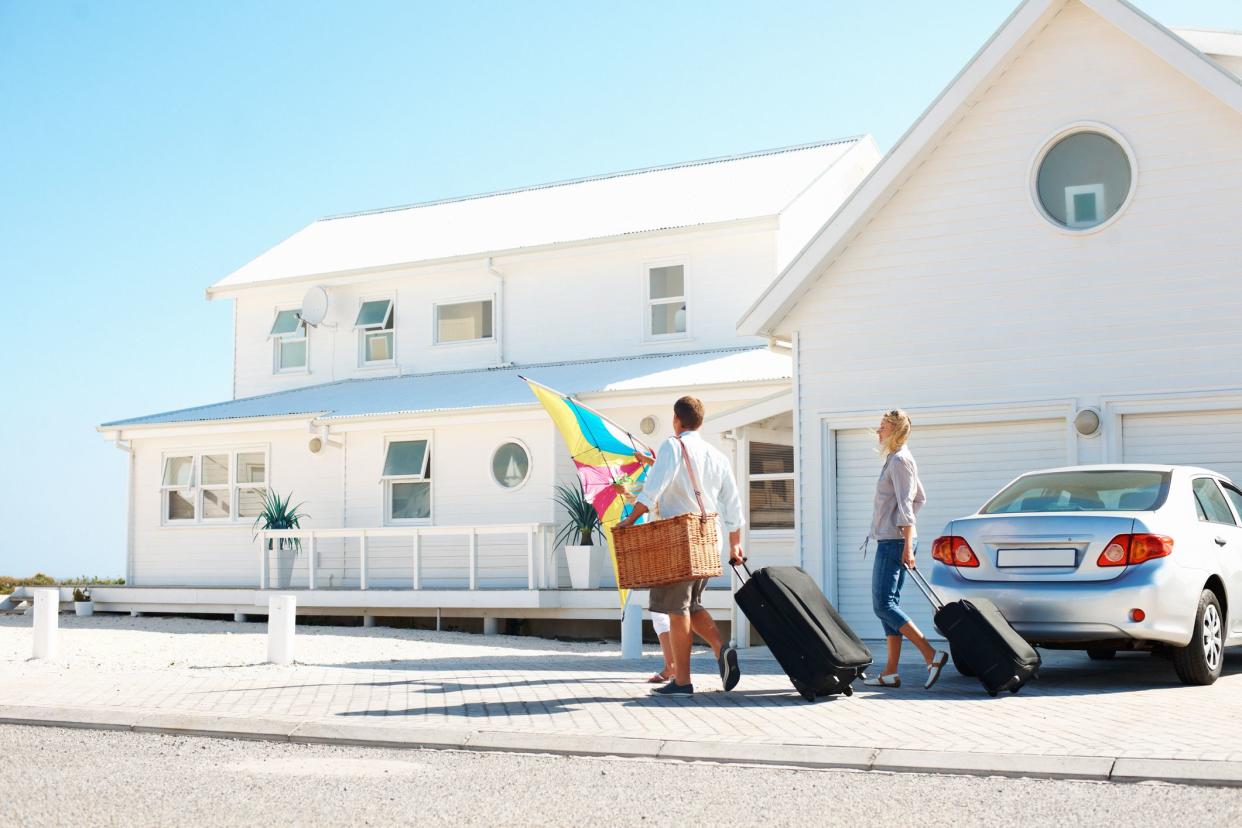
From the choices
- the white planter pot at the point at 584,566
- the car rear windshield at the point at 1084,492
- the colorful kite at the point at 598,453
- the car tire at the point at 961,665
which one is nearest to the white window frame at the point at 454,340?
the white planter pot at the point at 584,566

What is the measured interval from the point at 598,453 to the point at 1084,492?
3.85m

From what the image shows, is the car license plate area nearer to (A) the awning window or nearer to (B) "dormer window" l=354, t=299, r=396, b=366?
(B) "dormer window" l=354, t=299, r=396, b=366

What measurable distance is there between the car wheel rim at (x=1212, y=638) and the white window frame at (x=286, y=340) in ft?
62.4

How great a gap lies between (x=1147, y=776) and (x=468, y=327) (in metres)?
19.2

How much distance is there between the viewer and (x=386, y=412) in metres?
21.5

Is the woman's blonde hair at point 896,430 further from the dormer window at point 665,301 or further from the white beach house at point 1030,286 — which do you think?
the dormer window at point 665,301

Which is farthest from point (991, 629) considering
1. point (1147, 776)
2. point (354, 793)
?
point (354, 793)

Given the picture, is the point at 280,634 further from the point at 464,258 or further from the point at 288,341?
the point at 288,341

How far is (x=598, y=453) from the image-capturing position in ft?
38.5

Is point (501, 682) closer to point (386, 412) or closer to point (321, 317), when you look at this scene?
point (386, 412)

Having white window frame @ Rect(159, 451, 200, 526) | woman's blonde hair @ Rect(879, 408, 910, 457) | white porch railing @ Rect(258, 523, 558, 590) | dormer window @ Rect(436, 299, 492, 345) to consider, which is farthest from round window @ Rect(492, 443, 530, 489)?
woman's blonde hair @ Rect(879, 408, 910, 457)

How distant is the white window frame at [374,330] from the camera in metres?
25.1

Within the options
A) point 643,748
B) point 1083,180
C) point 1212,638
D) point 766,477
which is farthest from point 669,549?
point 766,477

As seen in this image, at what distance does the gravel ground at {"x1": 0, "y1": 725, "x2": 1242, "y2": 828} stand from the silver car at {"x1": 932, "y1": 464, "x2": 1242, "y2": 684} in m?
3.09
